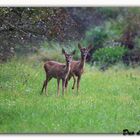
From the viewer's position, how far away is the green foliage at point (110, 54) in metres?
12.7

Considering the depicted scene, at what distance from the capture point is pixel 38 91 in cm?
A: 1266

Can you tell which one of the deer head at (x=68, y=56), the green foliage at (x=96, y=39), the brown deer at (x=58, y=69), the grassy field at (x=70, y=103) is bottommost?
the grassy field at (x=70, y=103)

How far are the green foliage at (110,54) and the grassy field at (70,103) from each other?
0.10 metres

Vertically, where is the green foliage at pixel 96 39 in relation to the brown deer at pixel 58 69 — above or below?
above

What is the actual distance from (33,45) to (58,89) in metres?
0.50

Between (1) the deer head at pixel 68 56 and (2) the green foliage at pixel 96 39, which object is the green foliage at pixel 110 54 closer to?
(2) the green foliage at pixel 96 39

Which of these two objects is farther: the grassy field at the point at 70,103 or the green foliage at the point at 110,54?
the green foliage at the point at 110,54

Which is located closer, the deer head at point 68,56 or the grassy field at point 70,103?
the grassy field at point 70,103

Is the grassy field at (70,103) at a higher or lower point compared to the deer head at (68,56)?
lower

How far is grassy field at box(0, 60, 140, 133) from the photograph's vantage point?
12445mm

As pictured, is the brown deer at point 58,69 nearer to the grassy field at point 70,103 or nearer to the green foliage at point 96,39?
the grassy field at point 70,103

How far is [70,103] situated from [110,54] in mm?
Answer: 630

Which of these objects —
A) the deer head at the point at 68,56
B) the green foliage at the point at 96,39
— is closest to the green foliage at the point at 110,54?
the green foliage at the point at 96,39
